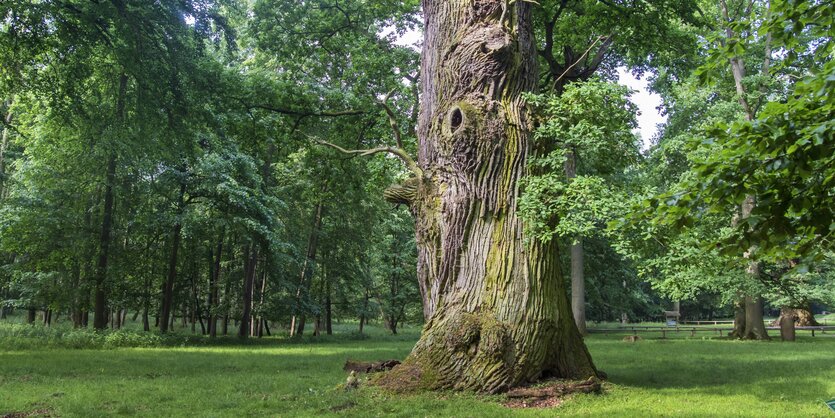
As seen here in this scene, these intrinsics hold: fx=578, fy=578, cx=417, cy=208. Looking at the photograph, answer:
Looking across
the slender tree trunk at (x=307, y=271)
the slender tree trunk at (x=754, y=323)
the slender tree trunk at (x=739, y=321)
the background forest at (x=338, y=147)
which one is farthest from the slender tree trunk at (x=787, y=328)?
the slender tree trunk at (x=307, y=271)

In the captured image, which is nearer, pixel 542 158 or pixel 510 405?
pixel 510 405

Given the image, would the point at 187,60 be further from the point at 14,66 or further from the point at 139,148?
the point at 14,66

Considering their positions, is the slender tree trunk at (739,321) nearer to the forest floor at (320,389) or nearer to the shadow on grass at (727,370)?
→ the shadow on grass at (727,370)

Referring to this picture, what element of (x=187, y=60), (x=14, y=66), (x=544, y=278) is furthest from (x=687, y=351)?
(x=14, y=66)

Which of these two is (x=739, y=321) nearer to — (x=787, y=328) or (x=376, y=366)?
(x=787, y=328)

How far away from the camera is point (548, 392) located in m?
7.75

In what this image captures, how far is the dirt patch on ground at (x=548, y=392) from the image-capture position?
7488mm

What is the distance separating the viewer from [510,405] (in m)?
7.39

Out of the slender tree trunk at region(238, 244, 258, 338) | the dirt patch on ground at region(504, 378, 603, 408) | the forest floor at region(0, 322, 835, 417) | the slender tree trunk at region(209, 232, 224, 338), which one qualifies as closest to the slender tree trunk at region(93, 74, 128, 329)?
the slender tree trunk at region(209, 232, 224, 338)

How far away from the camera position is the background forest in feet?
9.84

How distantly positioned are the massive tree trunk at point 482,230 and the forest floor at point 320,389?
0.63 metres

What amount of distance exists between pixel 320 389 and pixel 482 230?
349cm

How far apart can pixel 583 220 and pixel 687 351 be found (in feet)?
37.1

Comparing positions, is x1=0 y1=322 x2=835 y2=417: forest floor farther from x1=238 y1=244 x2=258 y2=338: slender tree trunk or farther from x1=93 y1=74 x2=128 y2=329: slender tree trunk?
x1=238 y1=244 x2=258 y2=338: slender tree trunk
